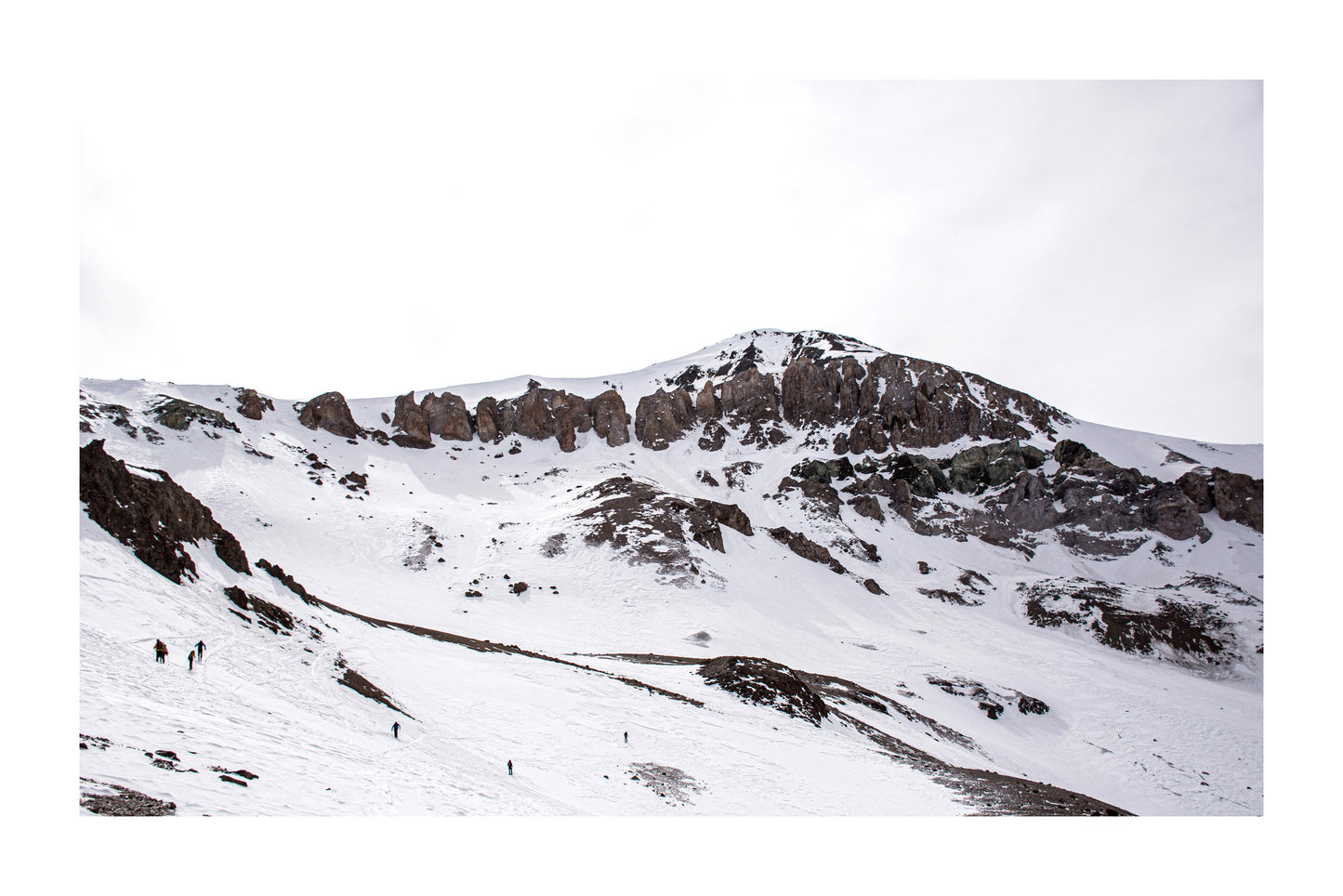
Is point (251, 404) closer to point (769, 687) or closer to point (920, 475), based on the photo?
point (769, 687)

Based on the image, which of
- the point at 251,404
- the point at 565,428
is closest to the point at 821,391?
the point at 565,428

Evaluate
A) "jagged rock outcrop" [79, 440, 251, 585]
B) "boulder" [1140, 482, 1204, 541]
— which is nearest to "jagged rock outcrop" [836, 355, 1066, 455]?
"boulder" [1140, 482, 1204, 541]

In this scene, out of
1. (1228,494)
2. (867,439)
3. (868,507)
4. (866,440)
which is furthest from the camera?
(867,439)

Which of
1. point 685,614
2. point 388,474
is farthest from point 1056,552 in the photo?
point 388,474

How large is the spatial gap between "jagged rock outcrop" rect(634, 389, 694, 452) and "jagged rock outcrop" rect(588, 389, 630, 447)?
2936mm

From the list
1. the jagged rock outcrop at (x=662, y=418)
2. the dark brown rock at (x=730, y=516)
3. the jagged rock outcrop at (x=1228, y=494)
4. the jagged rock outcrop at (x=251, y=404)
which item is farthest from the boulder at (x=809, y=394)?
the jagged rock outcrop at (x=251, y=404)

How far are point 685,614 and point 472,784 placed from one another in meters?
32.8

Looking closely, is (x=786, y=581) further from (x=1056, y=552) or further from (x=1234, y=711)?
(x=1056, y=552)

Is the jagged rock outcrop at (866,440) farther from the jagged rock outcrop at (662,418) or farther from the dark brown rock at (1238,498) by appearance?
the dark brown rock at (1238,498)

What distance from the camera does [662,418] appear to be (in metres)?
108

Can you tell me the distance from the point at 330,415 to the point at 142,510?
254 ft

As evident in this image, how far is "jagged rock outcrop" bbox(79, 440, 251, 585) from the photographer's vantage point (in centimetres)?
1914

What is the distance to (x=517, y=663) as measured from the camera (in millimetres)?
26672

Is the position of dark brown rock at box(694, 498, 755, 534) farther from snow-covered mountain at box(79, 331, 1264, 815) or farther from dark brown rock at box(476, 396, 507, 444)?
dark brown rock at box(476, 396, 507, 444)
